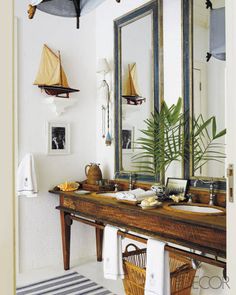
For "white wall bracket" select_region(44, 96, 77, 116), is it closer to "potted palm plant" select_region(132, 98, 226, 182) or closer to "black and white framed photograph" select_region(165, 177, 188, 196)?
"potted palm plant" select_region(132, 98, 226, 182)

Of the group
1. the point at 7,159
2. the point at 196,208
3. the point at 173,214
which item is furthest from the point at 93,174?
the point at 7,159

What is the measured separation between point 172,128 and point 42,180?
1447mm

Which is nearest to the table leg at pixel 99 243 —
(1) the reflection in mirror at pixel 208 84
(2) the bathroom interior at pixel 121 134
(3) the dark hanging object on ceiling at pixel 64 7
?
(2) the bathroom interior at pixel 121 134

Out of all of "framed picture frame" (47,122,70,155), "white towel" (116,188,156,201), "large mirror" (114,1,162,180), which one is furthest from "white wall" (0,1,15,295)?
"framed picture frame" (47,122,70,155)

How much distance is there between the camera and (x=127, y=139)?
315 cm

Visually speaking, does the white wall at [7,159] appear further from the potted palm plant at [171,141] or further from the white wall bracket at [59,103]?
the white wall bracket at [59,103]

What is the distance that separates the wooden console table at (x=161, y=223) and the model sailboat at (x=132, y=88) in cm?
99

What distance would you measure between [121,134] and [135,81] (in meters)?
0.55

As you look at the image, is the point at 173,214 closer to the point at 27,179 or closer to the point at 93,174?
the point at 93,174

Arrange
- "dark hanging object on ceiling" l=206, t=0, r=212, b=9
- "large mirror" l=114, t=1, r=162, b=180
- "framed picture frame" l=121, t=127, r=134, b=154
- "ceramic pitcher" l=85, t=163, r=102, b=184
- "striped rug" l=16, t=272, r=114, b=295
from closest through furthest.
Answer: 1. "dark hanging object on ceiling" l=206, t=0, r=212, b=9
2. "striped rug" l=16, t=272, r=114, b=295
3. "large mirror" l=114, t=1, r=162, b=180
4. "framed picture frame" l=121, t=127, r=134, b=154
5. "ceramic pitcher" l=85, t=163, r=102, b=184

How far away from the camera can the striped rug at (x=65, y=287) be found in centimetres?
268

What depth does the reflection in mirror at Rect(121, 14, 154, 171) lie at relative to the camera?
2877mm

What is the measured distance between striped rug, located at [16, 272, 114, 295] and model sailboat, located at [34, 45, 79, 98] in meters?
1.82

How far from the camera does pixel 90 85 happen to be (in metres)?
3.53
